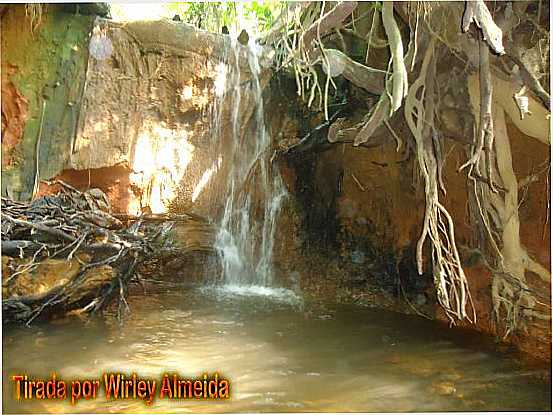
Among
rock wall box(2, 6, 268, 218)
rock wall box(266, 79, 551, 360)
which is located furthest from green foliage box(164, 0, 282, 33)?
rock wall box(266, 79, 551, 360)

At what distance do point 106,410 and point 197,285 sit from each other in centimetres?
427

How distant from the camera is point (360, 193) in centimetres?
643

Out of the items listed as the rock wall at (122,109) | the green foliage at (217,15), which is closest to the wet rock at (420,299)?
the rock wall at (122,109)

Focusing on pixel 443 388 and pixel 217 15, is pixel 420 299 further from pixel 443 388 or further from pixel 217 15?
pixel 217 15

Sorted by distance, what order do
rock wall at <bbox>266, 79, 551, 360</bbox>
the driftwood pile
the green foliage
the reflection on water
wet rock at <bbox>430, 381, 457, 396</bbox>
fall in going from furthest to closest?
the green foliage
the driftwood pile
rock wall at <bbox>266, 79, 551, 360</bbox>
wet rock at <bbox>430, 381, 457, 396</bbox>
the reflection on water

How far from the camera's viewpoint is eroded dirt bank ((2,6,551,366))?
549cm

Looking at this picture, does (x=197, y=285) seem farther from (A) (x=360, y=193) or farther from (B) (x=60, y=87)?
(B) (x=60, y=87)

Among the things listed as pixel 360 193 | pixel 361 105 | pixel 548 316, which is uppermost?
pixel 361 105

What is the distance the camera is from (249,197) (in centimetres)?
705

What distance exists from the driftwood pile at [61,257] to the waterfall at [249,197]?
7.81 feet

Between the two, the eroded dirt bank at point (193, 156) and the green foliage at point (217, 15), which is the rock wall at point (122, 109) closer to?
the eroded dirt bank at point (193, 156)

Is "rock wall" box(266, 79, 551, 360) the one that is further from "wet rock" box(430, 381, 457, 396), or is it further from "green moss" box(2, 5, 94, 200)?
"green moss" box(2, 5, 94, 200)

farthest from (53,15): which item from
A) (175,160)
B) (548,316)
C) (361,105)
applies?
(548,316)

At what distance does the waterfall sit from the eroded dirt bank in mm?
104
